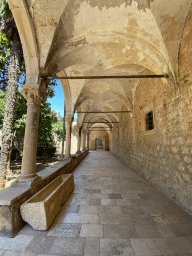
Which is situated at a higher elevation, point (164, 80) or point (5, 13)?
point (5, 13)

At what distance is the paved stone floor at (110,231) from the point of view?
63.8 inches

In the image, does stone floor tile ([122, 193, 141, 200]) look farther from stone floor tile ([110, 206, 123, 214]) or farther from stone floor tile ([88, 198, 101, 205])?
stone floor tile ([88, 198, 101, 205])

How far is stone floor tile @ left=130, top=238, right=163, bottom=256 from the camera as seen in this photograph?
5.21 ft

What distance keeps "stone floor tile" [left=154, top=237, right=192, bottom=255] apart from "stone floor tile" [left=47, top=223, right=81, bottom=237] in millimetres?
1219

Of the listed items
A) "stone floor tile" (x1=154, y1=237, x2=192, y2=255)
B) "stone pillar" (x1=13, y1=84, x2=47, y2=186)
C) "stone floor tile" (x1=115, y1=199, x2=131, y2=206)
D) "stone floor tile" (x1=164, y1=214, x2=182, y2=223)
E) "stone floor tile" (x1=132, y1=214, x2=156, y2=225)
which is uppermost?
"stone pillar" (x1=13, y1=84, x2=47, y2=186)

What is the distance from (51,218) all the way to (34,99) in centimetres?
253

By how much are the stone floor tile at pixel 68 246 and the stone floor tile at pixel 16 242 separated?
389 mm

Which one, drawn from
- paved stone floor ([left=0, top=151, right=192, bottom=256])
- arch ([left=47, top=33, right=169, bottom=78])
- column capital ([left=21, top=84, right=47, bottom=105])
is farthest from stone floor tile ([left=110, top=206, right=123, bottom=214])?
arch ([left=47, top=33, right=169, bottom=78])

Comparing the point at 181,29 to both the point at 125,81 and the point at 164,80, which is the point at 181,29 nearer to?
the point at 164,80

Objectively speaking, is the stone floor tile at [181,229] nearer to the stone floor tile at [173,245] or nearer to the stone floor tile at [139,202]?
the stone floor tile at [173,245]

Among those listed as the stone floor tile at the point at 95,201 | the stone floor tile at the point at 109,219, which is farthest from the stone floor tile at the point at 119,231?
the stone floor tile at the point at 95,201

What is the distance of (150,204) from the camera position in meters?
2.87

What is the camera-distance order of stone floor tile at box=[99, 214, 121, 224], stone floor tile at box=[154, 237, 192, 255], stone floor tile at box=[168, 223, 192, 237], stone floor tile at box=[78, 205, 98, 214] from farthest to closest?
stone floor tile at box=[78, 205, 98, 214] → stone floor tile at box=[99, 214, 121, 224] → stone floor tile at box=[168, 223, 192, 237] → stone floor tile at box=[154, 237, 192, 255]

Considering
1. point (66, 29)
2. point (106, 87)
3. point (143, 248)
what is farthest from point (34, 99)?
point (106, 87)
